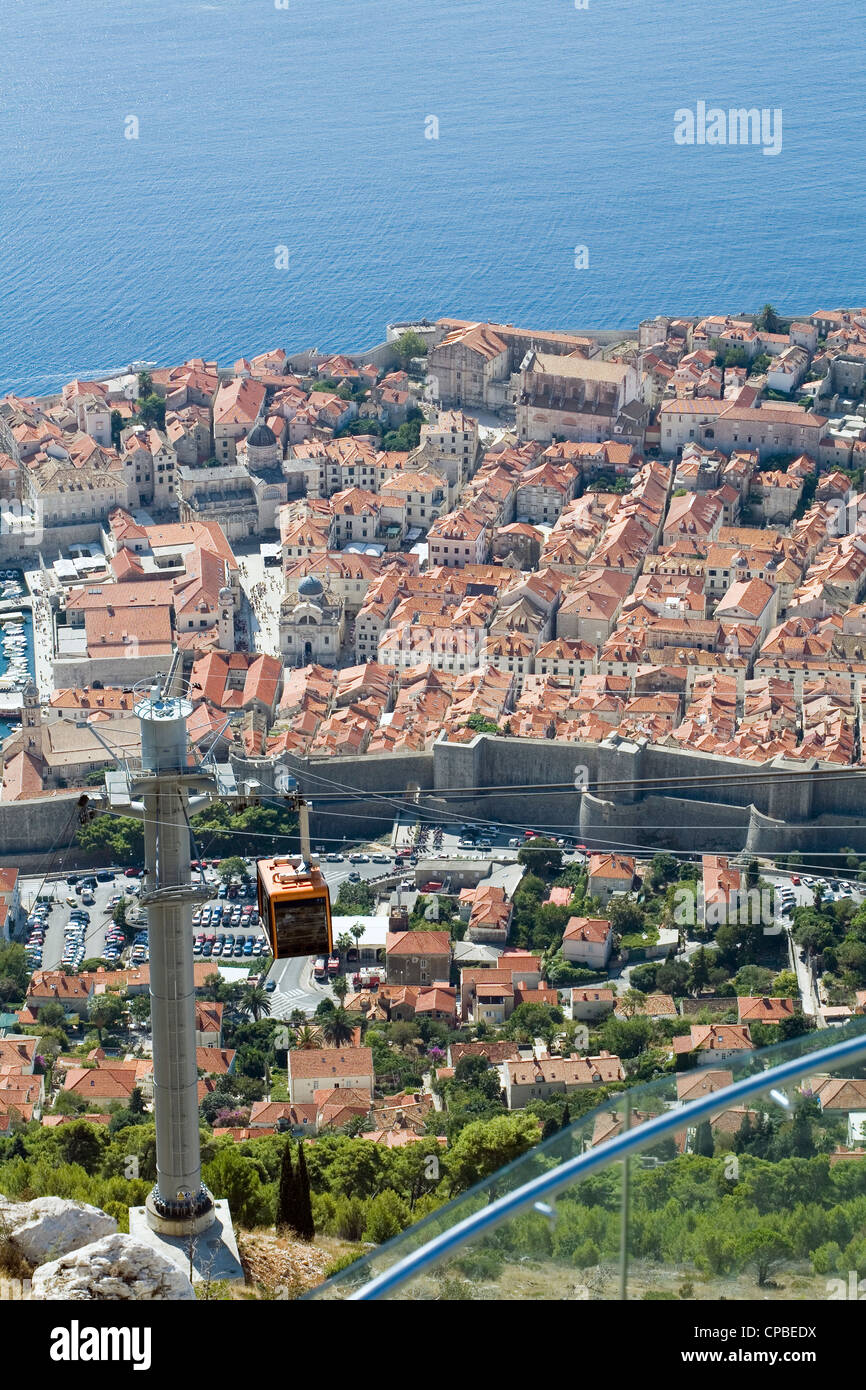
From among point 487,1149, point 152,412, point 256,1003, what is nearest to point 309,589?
point 152,412

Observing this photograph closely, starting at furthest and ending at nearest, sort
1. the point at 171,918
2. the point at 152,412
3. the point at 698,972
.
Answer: the point at 152,412
the point at 698,972
the point at 171,918

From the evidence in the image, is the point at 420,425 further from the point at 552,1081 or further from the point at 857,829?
the point at 552,1081

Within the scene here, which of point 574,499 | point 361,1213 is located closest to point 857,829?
point 574,499

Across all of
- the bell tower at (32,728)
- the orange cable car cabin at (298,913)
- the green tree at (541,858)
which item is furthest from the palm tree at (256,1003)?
the orange cable car cabin at (298,913)

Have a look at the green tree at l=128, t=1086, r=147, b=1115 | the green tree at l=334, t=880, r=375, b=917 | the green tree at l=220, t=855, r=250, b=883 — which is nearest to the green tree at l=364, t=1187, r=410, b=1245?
the green tree at l=128, t=1086, r=147, b=1115

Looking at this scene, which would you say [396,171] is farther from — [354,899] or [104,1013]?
[104,1013]

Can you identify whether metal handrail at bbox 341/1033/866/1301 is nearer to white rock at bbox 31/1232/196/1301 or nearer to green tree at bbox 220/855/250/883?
white rock at bbox 31/1232/196/1301
